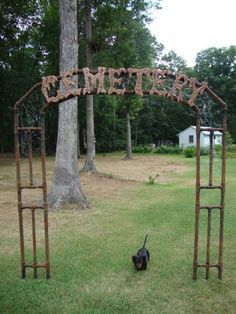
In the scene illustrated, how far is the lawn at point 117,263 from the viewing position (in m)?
3.93

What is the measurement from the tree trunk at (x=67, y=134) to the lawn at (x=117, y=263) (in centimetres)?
38

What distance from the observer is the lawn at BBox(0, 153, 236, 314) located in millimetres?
3930

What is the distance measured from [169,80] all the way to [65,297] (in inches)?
108

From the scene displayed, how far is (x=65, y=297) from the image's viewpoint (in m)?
4.06

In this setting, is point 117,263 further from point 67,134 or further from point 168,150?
point 168,150

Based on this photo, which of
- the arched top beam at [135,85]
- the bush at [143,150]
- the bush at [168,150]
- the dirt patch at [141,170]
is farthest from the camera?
the bush at [143,150]

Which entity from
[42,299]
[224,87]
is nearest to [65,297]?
[42,299]

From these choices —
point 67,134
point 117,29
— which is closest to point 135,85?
point 67,134

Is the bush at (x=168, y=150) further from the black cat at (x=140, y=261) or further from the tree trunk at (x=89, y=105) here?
the black cat at (x=140, y=261)

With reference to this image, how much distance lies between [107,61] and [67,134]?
8.34 m

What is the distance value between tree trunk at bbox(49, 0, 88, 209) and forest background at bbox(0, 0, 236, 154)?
4172 millimetres

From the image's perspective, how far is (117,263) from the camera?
5113 millimetres

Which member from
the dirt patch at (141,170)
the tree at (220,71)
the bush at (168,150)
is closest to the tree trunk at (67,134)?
the dirt patch at (141,170)

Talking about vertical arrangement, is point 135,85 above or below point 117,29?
below
